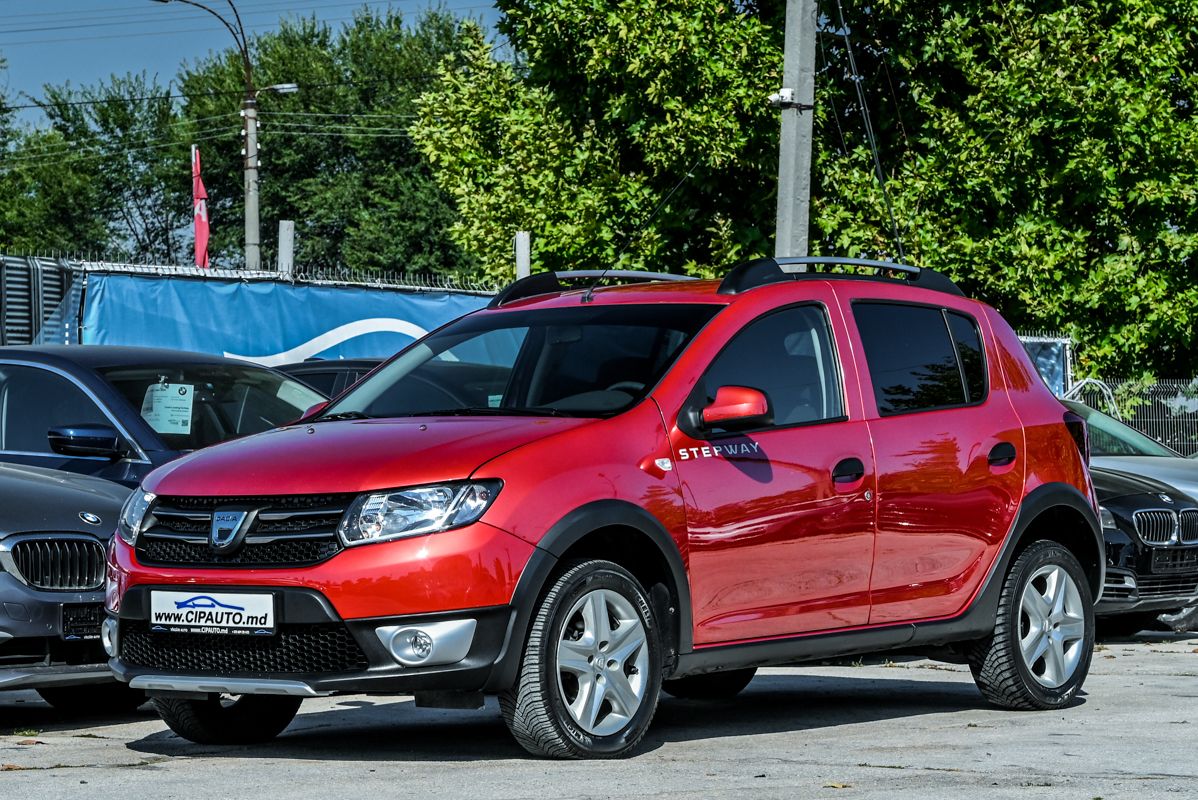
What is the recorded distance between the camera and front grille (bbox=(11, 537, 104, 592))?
807 cm

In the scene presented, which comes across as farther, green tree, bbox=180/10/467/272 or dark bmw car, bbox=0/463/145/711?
green tree, bbox=180/10/467/272

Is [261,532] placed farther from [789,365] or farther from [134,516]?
[789,365]

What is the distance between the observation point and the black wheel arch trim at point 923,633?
7.17 metres

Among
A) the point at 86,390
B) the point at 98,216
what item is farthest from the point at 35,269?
the point at 98,216

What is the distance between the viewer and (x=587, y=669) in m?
6.61

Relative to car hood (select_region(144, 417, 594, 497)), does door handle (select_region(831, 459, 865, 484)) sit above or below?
below

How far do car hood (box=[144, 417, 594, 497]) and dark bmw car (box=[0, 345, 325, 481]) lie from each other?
2.36 m

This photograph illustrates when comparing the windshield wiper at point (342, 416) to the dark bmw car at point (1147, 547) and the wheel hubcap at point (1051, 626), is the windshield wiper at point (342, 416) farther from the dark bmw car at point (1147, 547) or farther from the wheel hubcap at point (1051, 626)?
the dark bmw car at point (1147, 547)

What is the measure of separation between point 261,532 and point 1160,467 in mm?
9348

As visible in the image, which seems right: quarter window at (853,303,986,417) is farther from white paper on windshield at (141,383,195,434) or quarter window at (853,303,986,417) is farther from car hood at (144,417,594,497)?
white paper on windshield at (141,383,195,434)

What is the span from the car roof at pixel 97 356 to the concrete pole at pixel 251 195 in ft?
74.7

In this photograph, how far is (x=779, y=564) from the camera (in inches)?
286

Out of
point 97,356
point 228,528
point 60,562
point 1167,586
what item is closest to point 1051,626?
point 228,528

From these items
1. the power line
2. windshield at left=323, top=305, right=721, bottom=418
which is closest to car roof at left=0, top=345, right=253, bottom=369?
windshield at left=323, top=305, right=721, bottom=418
